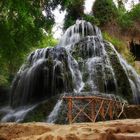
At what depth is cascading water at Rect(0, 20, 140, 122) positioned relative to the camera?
15.3 m

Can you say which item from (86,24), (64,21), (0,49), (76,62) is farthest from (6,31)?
(64,21)

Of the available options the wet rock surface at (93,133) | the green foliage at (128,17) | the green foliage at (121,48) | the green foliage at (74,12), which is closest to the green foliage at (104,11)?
the green foliage at (128,17)

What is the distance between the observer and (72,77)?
51.1ft

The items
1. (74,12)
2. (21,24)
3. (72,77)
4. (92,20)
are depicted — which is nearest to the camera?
(21,24)

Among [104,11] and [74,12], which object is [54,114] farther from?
[104,11]

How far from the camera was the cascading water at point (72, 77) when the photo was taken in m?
15.3

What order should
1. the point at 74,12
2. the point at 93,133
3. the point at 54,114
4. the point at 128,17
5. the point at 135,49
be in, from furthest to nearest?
the point at 135,49 → the point at 128,17 → the point at 74,12 → the point at 54,114 → the point at 93,133

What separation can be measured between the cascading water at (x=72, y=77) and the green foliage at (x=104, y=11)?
30.9ft

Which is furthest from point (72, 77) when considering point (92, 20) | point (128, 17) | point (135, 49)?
point (135, 49)

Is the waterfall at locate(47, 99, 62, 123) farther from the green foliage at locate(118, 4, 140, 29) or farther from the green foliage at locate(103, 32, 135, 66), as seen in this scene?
the green foliage at locate(118, 4, 140, 29)

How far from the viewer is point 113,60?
17.3m

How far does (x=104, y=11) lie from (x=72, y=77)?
13.4 m

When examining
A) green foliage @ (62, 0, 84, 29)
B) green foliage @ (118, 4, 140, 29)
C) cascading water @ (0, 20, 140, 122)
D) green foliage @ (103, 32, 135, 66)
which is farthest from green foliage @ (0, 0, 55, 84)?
green foliage @ (118, 4, 140, 29)

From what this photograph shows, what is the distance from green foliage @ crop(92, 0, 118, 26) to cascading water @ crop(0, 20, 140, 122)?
9.43m
